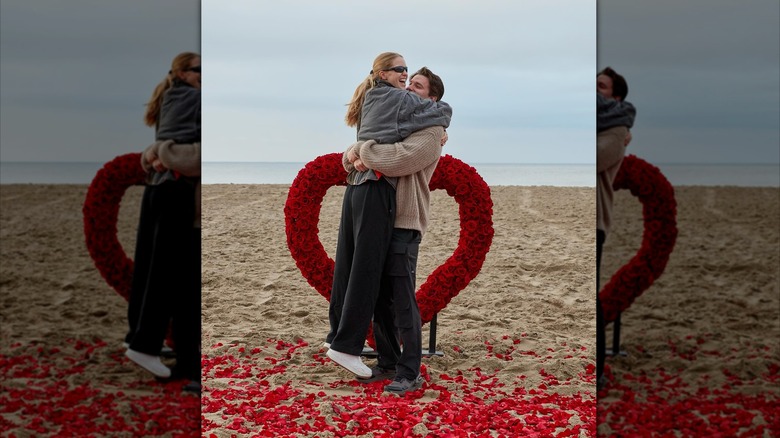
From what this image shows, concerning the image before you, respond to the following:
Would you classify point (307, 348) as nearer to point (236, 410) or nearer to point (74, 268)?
point (236, 410)

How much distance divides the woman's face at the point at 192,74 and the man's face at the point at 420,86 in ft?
9.88

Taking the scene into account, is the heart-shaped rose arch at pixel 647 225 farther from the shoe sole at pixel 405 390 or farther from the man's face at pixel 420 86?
the man's face at pixel 420 86

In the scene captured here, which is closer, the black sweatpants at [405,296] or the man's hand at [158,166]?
the man's hand at [158,166]

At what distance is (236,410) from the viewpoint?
3742mm

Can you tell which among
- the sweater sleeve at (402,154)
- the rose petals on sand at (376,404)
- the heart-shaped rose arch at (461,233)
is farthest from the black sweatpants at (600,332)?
the heart-shaped rose arch at (461,233)

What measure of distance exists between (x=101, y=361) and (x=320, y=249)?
127 inches

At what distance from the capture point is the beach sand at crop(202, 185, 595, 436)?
4.05 meters

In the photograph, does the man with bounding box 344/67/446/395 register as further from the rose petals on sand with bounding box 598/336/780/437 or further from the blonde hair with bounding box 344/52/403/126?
the rose petals on sand with bounding box 598/336/780/437

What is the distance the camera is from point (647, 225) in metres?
1.28

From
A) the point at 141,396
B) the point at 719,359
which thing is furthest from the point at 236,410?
A: the point at 719,359

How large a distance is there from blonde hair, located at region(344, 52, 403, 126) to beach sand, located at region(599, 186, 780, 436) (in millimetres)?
2802

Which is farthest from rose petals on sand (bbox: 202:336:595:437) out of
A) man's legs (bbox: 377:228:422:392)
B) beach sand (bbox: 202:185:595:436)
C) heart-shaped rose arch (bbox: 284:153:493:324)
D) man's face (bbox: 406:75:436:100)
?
man's face (bbox: 406:75:436:100)

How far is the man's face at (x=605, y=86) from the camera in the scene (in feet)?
4.35

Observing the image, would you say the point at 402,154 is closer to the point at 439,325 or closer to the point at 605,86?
the point at 439,325
